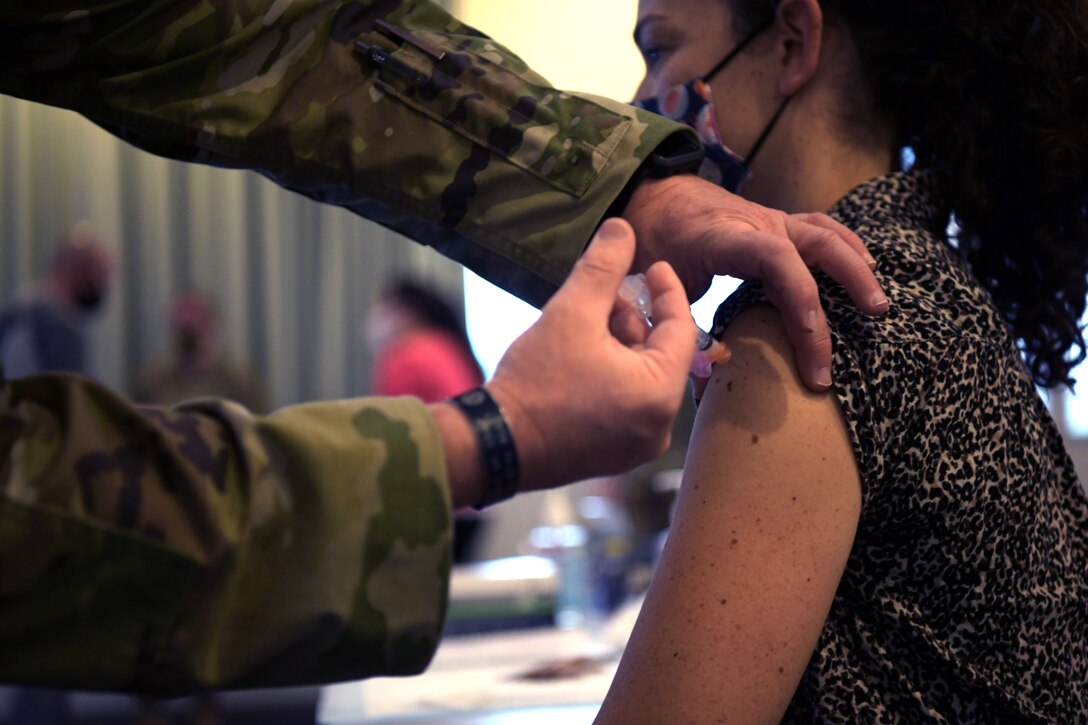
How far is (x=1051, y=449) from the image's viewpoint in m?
1.04

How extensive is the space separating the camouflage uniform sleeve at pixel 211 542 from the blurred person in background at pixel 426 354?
302 cm

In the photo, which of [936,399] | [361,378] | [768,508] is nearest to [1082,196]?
[936,399]

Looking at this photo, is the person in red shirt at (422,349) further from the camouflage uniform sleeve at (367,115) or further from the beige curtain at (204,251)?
the camouflage uniform sleeve at (367,115)

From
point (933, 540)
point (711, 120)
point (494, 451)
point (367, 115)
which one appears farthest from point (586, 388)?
point (711, 120)

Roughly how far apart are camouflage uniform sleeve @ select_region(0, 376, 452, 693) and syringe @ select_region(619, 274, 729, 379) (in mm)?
182

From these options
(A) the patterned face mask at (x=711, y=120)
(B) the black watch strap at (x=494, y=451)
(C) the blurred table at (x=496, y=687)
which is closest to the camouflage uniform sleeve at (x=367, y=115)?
(A) the patterned face mask at (x=711, y=120)

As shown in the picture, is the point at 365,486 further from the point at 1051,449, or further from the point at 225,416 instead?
the point at 1051,449

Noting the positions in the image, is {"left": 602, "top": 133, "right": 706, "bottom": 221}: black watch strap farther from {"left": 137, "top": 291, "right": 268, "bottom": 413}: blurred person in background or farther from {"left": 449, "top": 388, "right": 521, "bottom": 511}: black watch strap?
{"left": 137, "top": 291, "right": 268, "bottom": 413}: blurred person in background

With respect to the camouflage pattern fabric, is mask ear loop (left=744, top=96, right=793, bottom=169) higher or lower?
higher

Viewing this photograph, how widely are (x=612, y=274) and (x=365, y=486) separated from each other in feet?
0.63

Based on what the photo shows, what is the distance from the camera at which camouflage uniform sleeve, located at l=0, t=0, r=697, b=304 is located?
98cm

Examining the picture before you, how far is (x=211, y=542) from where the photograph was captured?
0.53 metres

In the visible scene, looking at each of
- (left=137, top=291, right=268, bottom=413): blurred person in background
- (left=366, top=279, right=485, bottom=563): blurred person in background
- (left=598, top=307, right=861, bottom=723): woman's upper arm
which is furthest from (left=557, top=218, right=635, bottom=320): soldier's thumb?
(left=137, top=291, right=268, bottom=413): blurred person in background

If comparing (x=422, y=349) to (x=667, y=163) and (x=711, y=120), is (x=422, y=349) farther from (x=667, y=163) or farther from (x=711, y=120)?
(x=667, y=163)
